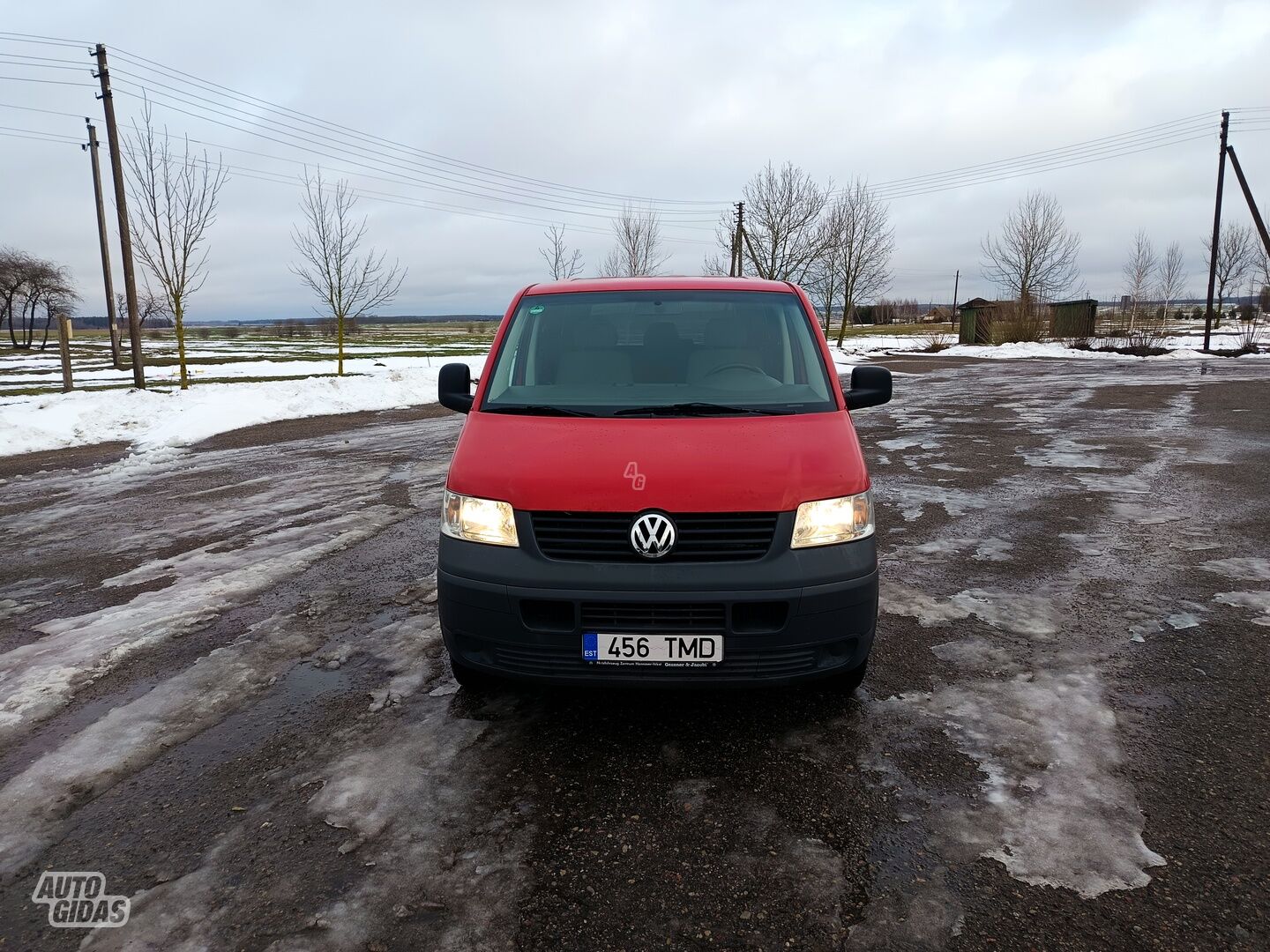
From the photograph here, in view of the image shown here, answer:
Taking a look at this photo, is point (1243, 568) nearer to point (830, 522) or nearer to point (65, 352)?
point (830, 522)

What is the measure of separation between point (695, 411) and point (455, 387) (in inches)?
56.7

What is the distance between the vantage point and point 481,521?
3082mm

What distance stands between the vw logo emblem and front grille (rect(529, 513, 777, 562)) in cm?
2

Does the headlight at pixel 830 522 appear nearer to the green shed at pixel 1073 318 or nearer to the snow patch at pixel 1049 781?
the snow patch at pixel 1049 781

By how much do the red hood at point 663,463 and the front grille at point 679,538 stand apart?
1.7 inches

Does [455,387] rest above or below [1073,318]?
below

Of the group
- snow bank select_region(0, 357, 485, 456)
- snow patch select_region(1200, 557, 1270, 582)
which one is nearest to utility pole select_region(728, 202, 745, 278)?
snow bank select_region(0, 357, 485, 456)

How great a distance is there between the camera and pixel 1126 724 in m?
3.21

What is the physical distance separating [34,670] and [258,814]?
6.71 ft

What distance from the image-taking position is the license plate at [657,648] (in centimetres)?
286

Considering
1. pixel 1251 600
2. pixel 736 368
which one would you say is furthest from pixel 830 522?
pixel 1251 600

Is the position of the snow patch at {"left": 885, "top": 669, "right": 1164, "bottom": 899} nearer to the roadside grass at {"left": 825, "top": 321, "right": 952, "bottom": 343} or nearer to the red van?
the red van

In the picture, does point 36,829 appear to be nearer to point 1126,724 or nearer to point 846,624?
point 846,624

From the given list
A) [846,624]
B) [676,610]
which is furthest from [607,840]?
[846,624]
